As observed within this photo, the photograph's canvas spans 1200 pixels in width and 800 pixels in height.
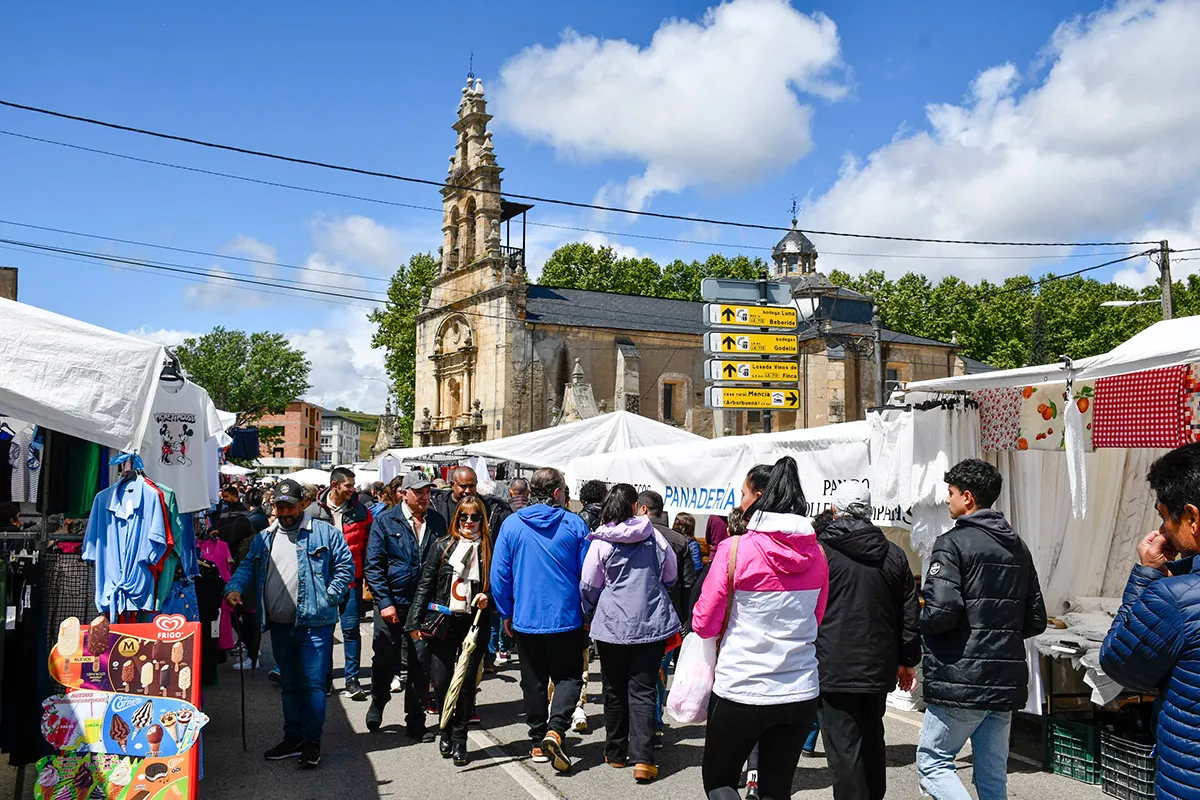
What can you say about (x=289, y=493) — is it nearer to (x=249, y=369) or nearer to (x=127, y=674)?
(x=127, y=674)

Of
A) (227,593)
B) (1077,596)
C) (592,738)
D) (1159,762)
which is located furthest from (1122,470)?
(227,593)

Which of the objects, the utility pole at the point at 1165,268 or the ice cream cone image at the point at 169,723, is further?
the utility pole at the point at 1165,268

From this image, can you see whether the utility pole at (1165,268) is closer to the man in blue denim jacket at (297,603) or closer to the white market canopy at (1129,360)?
the white market canopy at (1129,360)

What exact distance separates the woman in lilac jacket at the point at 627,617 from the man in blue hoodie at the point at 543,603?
0.27 m

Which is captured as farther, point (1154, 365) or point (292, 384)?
point (292, 384)

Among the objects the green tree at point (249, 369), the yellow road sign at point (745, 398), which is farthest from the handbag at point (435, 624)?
the green tree at point (249, 369)

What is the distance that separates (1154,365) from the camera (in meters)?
5.74

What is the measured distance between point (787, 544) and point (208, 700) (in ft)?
22.4

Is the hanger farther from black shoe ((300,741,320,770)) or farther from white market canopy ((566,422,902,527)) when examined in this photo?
white market canopy ((566,422,902,527))

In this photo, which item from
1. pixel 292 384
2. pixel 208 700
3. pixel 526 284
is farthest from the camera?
pixel 292 384

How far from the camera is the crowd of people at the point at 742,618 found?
438cm

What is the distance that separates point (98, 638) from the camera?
5.24 m

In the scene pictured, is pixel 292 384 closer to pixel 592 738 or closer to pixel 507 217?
pixel 507 217

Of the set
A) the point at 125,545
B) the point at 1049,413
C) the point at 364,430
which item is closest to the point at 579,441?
the point at 1049,413
